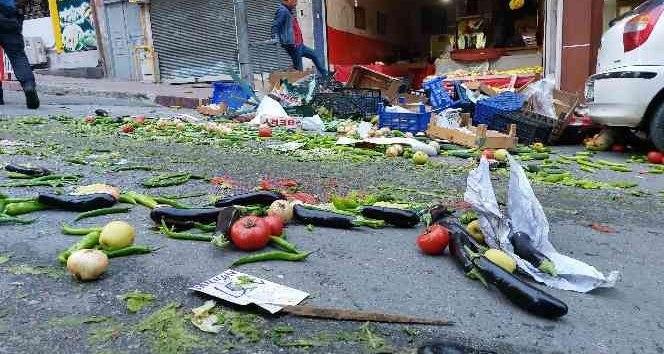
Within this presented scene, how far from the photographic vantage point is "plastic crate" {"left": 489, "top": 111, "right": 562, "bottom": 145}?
698 cm

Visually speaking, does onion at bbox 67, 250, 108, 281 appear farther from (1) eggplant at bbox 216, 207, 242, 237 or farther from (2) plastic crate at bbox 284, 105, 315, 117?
(2) plastic crate at bbox 284, 105, 315, 117

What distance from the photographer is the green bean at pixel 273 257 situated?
2.47m

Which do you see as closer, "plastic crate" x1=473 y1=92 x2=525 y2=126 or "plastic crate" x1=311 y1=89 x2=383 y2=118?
"plastic crate" x1=473 y1=92 x2=525 y2=126

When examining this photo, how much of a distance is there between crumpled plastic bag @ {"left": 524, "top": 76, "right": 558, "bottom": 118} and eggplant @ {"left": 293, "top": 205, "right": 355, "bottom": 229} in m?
5.40

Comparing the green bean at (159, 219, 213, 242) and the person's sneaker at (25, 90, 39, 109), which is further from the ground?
the person's sneaker at (25, 90, 39, 109)

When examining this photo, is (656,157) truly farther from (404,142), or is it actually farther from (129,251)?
(129,251)

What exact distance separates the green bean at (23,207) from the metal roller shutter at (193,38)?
44.9 ft

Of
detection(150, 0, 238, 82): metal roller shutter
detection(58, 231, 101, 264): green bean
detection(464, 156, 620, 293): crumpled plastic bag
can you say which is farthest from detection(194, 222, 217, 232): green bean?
detection(150, 0, 238, 82): metal roller shutter

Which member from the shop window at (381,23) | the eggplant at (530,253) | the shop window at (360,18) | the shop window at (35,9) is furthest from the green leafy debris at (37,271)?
the shop window at (35,9)

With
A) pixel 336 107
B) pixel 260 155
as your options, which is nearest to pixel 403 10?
pixel 336 107

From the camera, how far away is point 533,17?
13836 millimetres

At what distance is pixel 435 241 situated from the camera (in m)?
2.65

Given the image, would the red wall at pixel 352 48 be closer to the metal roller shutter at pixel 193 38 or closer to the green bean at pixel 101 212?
the metal roller shutter at pixel 193 38

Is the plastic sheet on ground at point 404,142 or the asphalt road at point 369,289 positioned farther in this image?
the plastic sheet on ground at point 404,142
